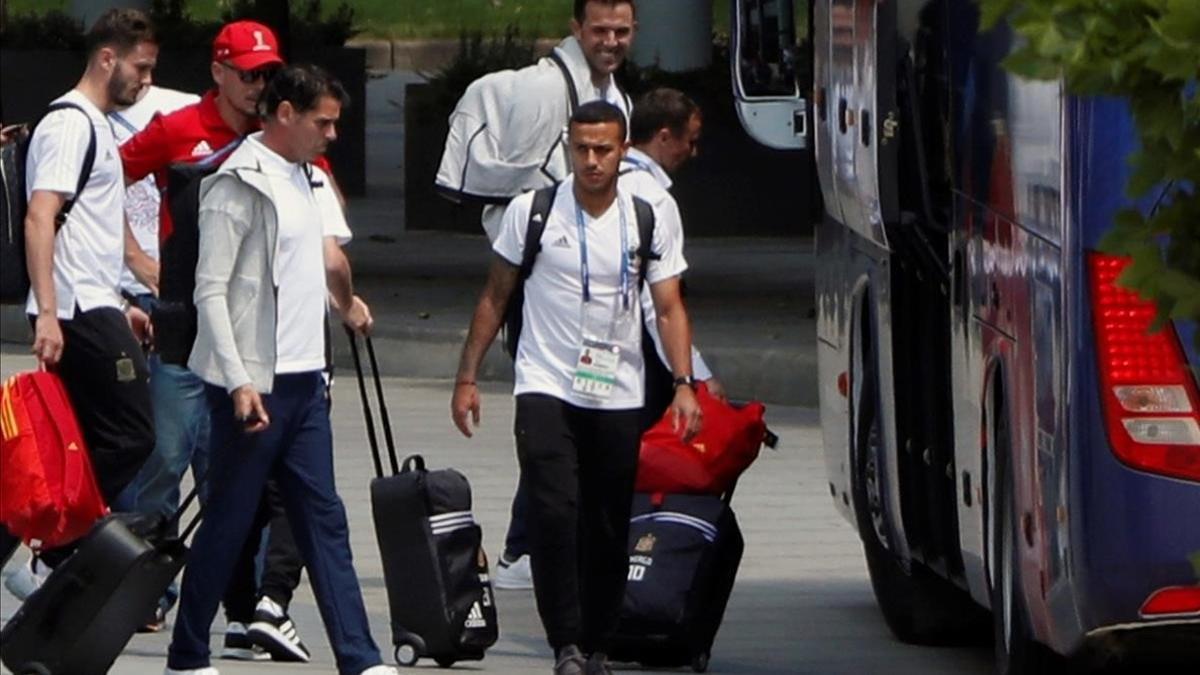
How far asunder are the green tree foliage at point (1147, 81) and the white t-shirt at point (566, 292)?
4.93 metres

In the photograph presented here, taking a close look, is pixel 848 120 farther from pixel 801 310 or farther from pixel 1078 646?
pixel 801 310

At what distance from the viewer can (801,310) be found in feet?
56.8

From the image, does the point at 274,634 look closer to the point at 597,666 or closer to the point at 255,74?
the point at 597,666

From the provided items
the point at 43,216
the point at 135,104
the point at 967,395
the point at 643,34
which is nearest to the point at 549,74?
the point at 135,104

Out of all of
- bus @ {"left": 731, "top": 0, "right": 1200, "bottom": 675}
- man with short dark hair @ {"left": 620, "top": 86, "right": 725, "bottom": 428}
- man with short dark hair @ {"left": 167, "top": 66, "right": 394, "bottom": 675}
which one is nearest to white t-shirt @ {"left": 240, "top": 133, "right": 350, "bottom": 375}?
man with short dark hair @ {"left": 167, "top": 66, "right": 394, "bottom": 675}

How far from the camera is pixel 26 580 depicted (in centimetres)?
888

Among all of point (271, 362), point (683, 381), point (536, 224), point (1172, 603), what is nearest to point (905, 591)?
point (683, 381)

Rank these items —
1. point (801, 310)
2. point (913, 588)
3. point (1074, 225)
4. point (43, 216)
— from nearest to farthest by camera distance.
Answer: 1. point (1074, 225)
2. point (43, 216)
3. point (913, 588)
4. point (801, 310)

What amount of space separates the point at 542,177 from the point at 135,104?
4.18ft

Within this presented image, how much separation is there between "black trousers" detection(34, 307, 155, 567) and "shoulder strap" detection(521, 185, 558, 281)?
4.31 ft

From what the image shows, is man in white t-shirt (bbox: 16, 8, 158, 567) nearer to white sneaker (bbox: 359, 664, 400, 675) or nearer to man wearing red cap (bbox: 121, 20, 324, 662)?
man wearing red cap (bbox: 121, 20, 324, 662)

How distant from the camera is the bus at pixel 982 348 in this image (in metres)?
5.91

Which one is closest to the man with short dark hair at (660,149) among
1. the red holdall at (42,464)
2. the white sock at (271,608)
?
the white sock at (271,608)

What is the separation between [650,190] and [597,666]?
1.32m
